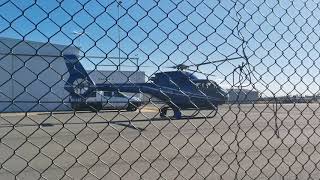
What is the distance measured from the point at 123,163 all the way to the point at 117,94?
2978 millimetres

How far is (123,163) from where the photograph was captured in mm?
7707

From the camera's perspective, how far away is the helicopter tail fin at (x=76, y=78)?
3449mm

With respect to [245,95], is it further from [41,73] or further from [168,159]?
[168,159]

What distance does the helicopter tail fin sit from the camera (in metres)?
3.45

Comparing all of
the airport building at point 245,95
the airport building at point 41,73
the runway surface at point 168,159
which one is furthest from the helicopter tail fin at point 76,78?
the airport building at point 245,95

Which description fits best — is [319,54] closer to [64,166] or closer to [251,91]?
[251,91]

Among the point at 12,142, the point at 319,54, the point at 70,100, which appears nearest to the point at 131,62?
the point at 70,100

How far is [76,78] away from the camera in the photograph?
402 cm

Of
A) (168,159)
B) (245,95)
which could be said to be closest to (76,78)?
(245,95)

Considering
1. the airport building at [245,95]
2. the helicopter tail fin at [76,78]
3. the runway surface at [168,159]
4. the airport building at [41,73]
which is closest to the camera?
the airport building at [41,73]

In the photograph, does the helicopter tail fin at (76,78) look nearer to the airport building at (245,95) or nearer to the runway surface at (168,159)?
the runway surface at (168,159)

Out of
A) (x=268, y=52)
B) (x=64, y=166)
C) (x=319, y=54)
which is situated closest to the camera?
(x=268, y=52)

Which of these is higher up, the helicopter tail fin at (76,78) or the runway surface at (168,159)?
the helicopter tail fin at (76,78)

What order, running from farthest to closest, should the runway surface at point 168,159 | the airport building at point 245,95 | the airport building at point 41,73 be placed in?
the runway surface at point 168,159 → the airport building at point 245,95 → the airport building at point 41,73
